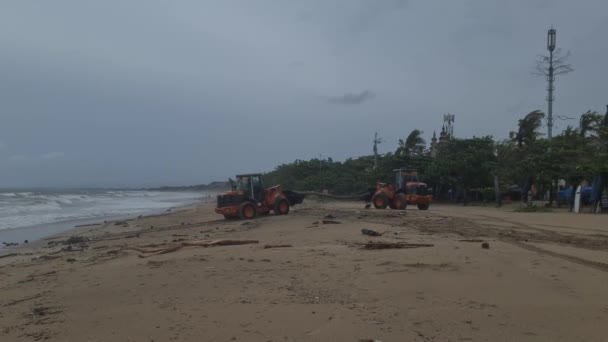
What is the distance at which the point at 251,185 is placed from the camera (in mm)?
21203

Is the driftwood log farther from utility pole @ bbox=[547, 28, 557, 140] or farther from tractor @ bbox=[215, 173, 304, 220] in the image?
utility pole @ bbox=[547, 28, 557, 140]

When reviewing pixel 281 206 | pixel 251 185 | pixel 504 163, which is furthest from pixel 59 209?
pixel 504 163

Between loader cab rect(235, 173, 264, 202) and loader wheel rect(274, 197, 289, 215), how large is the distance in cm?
A: 72

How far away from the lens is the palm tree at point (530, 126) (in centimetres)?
3921

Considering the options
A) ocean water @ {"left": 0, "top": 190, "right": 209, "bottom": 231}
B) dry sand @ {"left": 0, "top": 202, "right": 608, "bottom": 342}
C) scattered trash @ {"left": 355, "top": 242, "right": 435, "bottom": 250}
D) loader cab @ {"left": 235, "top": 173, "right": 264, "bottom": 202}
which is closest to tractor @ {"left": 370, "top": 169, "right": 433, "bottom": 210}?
loader cab @ {"left": 235, "top": 173, "right": 264, "bottom": 202}

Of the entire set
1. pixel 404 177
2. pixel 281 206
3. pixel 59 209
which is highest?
pixel 404 177

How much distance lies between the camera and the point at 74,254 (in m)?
11.8

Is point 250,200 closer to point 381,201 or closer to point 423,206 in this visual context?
point 381,201

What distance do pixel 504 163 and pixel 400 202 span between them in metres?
11.9

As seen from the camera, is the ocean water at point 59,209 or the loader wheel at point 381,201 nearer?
the ocean water at point 59,209

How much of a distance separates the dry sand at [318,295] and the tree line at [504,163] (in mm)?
17342

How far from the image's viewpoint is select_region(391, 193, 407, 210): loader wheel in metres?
24.9

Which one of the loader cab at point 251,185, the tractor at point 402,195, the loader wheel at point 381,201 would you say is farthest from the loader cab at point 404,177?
the loader cab at point 251,185

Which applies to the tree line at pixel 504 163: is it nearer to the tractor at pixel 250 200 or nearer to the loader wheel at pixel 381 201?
the loader wheel at pixel 381 201
